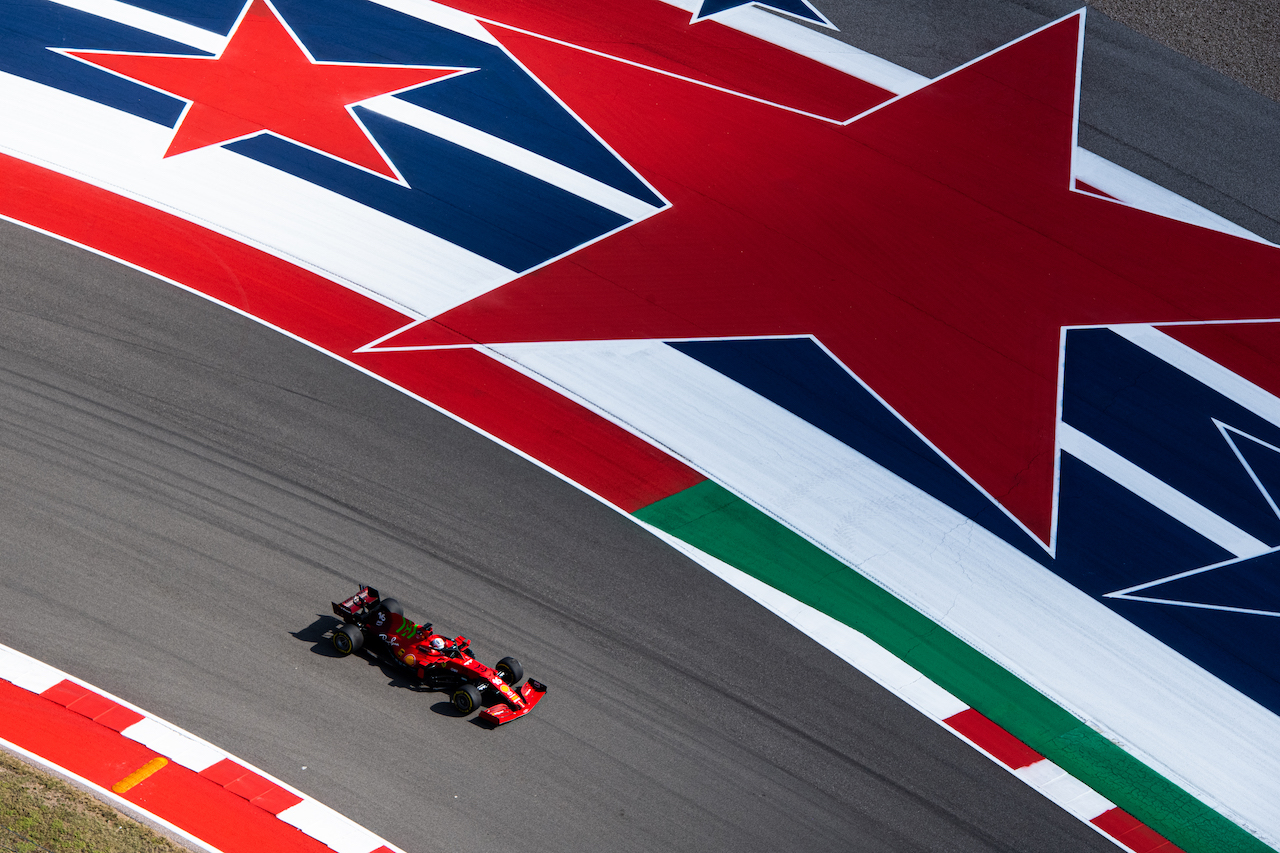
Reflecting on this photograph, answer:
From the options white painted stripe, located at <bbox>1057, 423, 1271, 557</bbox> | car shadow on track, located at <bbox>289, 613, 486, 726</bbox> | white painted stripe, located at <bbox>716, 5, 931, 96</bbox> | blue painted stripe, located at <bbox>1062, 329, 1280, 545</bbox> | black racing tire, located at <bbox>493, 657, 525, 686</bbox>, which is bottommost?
car shadow on track, located at <bbox>289, 613, 486, 726</bbox>

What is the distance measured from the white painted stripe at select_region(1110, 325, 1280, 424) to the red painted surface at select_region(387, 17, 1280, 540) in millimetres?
354

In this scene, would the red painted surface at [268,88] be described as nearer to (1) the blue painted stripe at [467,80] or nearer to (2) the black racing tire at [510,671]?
(1) the blue painted stripe at [467,80]

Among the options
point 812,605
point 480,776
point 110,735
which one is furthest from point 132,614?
point 812,605

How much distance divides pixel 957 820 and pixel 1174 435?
22.3 ft

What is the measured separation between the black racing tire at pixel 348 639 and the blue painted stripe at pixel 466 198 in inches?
254

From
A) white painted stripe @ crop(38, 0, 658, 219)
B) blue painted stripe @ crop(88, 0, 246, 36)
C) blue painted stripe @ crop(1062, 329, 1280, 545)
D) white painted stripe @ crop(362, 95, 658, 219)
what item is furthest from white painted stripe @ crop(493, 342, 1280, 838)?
blue painted stripe @ crop(88, 0, 246, 36)

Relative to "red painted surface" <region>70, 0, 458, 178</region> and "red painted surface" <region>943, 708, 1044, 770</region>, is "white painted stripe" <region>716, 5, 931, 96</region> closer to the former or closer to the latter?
→ "red painted surface" <region>70, 0, 458, 178</region>

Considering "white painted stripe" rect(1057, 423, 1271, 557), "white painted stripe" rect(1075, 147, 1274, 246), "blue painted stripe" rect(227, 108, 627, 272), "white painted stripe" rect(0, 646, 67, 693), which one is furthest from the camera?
"white painted stripe" rect(1075, 147, 1274, 246)

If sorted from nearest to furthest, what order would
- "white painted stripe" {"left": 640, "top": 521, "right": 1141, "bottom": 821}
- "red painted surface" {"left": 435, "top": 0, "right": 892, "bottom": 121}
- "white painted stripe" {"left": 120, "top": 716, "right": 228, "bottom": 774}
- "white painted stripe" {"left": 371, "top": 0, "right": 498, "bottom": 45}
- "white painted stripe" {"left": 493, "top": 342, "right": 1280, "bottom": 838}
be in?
1. "white painted stripe" {"left": 120, "top": 716, "right": 228, "bottom": 774}
2. "white painted stripe" {"left": 640, "top": 521, "right": 1141, "bottom": 821}
3. "white painted stripe" {"left": 493, "top": 342, "right": 1280, "bottom": 838}
4. "red painted surface" {"left": 435, "top": 0, "right": 892, "bottom": 121}
5. "white painted stripe" {"left": 371, "top": 0, "right": 498, "bottom": 45}

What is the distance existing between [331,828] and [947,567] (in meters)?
7.44

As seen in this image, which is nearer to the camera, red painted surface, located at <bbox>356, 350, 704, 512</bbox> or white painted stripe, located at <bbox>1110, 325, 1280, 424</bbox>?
red painted surface, located at <bbox>356, 350, 704, 512</bbox>

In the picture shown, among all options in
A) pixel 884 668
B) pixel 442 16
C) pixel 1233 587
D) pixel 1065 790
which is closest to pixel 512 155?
pixel 442 16

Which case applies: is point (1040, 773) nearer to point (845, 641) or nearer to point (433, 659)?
point (845, 641)

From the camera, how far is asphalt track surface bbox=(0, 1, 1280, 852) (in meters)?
11.0
